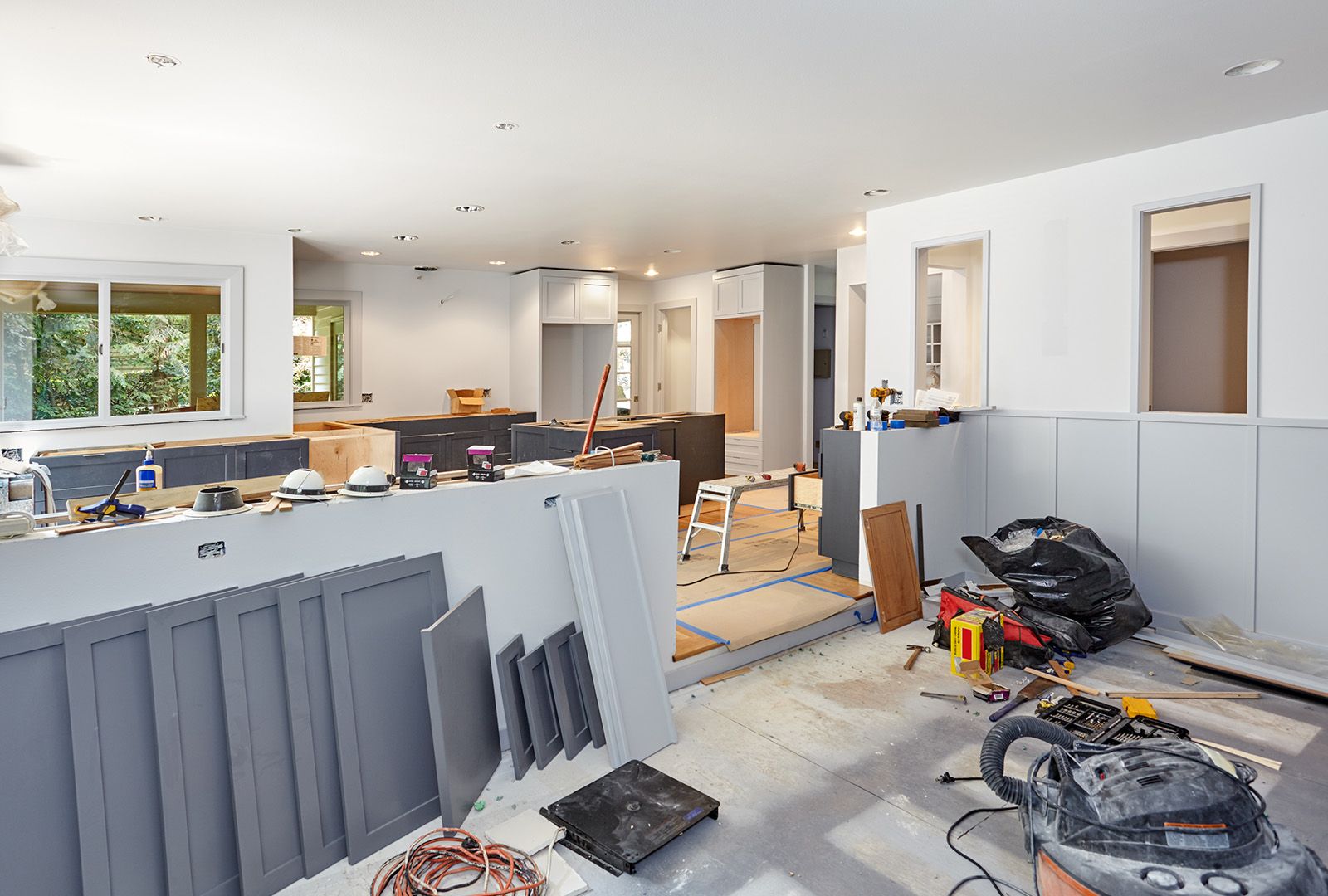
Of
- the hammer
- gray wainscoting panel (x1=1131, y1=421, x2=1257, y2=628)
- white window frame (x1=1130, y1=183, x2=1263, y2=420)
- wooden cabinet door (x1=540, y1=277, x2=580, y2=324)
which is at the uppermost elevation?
wooden cabinet door (x1=540, y1=277, x2=580, y2=324)

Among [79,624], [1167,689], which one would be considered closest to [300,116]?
[79,624]

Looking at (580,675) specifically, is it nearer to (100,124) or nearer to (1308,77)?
(100,124)

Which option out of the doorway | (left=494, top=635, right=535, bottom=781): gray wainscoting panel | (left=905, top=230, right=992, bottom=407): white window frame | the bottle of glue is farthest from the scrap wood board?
the doorway

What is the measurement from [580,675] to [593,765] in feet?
1.14

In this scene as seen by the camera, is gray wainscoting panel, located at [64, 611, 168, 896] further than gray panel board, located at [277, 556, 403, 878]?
No

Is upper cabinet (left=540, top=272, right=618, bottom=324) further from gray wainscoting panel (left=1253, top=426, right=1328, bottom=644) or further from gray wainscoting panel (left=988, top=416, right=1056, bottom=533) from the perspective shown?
gray wainscoting panel (left=1253, top=426, right=1328, bottom=644)

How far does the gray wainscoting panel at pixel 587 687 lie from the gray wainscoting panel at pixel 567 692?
0.6 inches

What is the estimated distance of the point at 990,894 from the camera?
6.85 feet

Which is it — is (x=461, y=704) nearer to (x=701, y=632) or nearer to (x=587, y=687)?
(x=587, y=687)

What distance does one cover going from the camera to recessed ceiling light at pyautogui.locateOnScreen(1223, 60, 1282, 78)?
3.06 meters

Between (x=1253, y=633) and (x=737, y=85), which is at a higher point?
(x=737, y=85)

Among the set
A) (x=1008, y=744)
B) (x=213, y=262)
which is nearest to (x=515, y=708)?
(x=1008, y=744)

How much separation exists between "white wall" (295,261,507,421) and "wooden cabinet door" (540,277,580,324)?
29.9 inches

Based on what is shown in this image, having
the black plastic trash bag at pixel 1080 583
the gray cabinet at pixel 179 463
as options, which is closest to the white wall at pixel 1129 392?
the black plastic trash bag at pixel 1080 583
